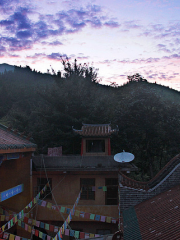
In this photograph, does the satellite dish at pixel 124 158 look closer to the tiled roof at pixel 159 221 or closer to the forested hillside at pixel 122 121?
the tiled roof at pixel 159 221

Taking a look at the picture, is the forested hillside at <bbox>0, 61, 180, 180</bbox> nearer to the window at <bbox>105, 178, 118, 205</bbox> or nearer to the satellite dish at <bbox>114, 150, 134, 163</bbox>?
the window at <bbox>105, 178, 118, 205</bbox>

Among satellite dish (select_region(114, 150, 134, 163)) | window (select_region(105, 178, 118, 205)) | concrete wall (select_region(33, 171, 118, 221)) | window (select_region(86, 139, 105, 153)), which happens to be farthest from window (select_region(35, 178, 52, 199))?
satellite dish (select_region(114, 150, 134, 163))

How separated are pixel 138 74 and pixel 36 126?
20.9m

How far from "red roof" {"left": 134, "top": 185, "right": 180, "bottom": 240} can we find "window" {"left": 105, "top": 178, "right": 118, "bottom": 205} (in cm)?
426

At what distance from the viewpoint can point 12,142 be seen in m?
12.2

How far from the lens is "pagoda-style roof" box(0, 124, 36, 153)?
10.7 m

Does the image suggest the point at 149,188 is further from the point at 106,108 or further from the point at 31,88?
the point at 31,88

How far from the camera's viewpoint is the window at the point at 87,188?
14648mm

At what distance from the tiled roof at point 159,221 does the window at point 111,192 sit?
4.22 meters

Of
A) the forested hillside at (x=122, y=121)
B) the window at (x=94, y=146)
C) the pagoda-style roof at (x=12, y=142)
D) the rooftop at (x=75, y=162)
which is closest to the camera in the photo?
the pagoda-style roof at (x=12, y=142)

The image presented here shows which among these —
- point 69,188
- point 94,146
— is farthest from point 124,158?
point 94,146

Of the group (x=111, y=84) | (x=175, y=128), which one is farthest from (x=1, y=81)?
(x=175, y=128)

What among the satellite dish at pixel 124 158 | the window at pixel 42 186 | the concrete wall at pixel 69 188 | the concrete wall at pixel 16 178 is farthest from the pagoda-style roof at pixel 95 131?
the concrete wall at pixel 16 178

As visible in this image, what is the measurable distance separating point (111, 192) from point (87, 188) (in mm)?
1381
